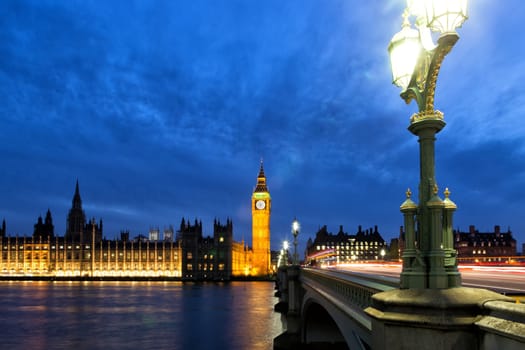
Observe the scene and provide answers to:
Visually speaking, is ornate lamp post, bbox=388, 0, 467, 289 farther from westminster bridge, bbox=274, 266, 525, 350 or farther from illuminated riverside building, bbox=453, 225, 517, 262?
illuminated riverside building, bbox=453, 225, 517, 262

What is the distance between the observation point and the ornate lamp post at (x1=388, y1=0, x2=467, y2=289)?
18.7 ft

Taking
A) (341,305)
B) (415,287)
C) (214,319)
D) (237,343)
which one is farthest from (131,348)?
(415,287)

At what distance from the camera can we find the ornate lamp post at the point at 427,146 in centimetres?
569

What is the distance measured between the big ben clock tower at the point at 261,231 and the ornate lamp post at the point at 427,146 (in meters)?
161

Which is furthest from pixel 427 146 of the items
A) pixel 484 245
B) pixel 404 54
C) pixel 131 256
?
pixel 131 256

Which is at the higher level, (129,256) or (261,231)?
(261,231)

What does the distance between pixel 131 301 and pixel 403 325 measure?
2973 inches

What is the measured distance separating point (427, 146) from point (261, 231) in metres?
168

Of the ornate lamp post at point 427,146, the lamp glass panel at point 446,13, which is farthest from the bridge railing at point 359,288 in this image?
the lamp glass panel at point 446,13

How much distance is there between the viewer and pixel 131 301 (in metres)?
75.5

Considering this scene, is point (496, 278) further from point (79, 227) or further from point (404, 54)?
point (79, 227)

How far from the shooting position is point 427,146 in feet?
20.3

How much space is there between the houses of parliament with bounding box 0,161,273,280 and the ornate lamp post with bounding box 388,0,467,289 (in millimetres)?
144944

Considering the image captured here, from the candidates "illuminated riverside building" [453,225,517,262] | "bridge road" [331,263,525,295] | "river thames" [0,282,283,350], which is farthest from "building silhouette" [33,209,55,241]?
"bridge road" [331,263,525,295]
